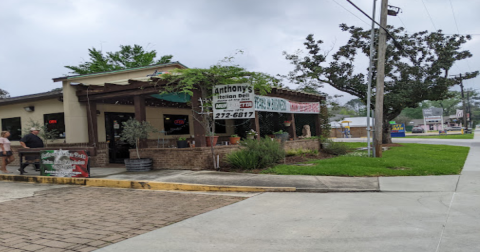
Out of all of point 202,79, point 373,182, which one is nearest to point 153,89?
point 202,79

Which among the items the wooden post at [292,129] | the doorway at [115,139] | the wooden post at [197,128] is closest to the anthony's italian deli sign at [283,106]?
the wooden post at [292,129]

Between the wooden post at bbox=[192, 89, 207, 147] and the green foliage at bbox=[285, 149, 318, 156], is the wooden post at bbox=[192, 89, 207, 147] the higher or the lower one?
the higher one

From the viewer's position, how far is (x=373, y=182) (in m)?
8.77

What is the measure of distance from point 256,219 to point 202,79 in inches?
253

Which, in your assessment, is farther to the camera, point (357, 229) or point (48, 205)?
point (48, 205)

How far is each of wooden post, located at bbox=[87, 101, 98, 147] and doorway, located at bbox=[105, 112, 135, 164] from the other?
88 centimetres

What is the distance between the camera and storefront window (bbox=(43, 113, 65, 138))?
14.0 m

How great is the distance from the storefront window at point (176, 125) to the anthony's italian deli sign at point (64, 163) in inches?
237

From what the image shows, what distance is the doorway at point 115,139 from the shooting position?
1448 cm

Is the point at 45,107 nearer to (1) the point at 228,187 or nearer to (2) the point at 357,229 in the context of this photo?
(1) the point at 228,187

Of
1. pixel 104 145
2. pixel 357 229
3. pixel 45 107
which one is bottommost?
pixel 357 229

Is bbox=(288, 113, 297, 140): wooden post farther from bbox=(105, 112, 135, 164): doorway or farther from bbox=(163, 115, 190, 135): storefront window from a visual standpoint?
bbox=(105, 112, 135, 164): doorway

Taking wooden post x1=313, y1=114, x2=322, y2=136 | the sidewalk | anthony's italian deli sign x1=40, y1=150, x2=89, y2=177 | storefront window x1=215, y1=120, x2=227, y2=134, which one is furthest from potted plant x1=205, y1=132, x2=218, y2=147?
wooden post x1=313, y1=114, x2=322, y2=136

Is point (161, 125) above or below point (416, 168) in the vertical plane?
above
